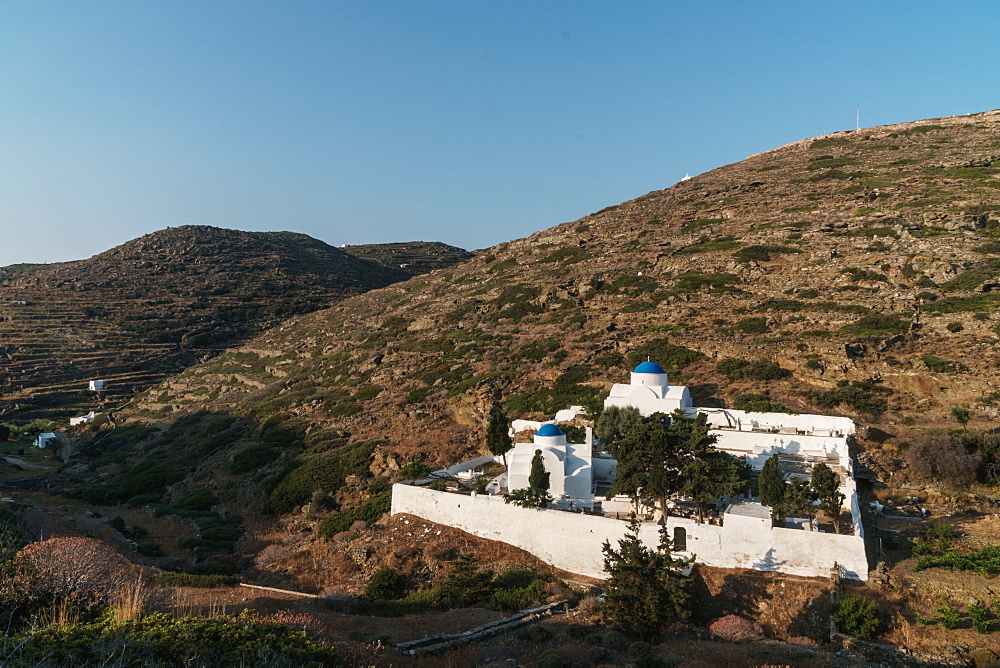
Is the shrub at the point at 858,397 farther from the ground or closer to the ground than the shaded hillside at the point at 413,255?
closer to the ground

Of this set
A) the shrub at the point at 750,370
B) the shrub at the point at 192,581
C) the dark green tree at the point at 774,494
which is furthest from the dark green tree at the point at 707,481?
the shrub at the point at 192,581

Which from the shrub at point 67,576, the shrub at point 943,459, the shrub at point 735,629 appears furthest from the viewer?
the shrub at point 943,459

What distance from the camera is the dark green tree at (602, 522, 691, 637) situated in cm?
1384

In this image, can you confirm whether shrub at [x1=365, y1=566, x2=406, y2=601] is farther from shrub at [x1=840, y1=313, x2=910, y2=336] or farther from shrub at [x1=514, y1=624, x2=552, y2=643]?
shrub at [x1=840, y1=313, x2=910, y2=336]

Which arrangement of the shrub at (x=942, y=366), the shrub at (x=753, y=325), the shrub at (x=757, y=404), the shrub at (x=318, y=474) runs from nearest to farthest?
the shrub at (x=757, y=404)
the shrub at (x=942, y=366)
the shrub at (x=318, y=474)
the shrub at (x=753, y=325)

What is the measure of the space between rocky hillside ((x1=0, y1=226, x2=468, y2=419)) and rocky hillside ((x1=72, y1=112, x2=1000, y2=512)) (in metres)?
10.9

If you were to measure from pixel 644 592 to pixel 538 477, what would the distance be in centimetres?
646

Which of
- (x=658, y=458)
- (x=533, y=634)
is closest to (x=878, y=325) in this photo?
(x=658, y=458)

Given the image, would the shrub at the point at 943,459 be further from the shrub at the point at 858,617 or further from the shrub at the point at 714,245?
the shrub at the point at 714,245

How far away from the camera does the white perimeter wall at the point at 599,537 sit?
15.8 meters

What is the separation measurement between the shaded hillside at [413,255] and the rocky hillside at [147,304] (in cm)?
1784

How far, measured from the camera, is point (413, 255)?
15312 centimetres

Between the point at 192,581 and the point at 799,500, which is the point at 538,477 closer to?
the point at 799,500

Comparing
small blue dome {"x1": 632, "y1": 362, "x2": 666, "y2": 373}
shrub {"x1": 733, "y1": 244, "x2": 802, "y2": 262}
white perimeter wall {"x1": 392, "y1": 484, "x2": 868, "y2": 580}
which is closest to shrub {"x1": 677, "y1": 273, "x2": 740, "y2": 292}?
shrub {"x1": 733, "y1": 244, "x2": 802, "y2": 262}
